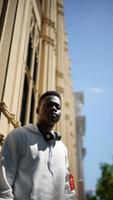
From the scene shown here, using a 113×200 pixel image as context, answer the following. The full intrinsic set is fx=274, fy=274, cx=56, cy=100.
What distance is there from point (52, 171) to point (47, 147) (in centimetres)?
22

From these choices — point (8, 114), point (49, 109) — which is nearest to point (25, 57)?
point (8, 114)

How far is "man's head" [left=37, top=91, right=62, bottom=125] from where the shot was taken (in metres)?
2.47

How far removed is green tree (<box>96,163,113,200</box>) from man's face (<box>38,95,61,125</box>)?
821 inches

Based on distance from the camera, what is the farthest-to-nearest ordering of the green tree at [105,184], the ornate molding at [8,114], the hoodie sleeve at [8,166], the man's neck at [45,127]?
1. the green tree at [105,184]
2. the ornate molding at [8,114]
3. the man's neck at [45,127]
4. the hoodie sleeve at [8,166]

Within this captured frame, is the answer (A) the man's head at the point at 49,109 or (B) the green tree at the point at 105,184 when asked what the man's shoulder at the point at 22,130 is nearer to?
(A) the man's head at the point at 49,109

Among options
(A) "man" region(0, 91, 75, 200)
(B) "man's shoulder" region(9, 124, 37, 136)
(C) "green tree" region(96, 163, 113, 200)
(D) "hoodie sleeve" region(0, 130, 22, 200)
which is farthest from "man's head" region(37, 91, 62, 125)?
(C) "green tree" region(96, 163, 113, 200)

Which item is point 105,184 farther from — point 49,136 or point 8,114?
point 49,136

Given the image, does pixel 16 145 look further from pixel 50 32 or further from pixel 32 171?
pixel 50 32

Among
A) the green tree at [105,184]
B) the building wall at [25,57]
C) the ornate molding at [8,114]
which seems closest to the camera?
the ornate molding at [8,114]

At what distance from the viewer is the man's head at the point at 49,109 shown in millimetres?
2471

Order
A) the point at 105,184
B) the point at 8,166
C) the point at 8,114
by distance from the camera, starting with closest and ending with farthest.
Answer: the point at 8,166 → the point at 8,114 → the point at 105,184

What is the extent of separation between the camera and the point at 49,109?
251cm

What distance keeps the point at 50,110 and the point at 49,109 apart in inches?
0.6

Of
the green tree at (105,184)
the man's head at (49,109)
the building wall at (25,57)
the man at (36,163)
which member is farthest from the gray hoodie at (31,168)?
the green tree at (105,184)
